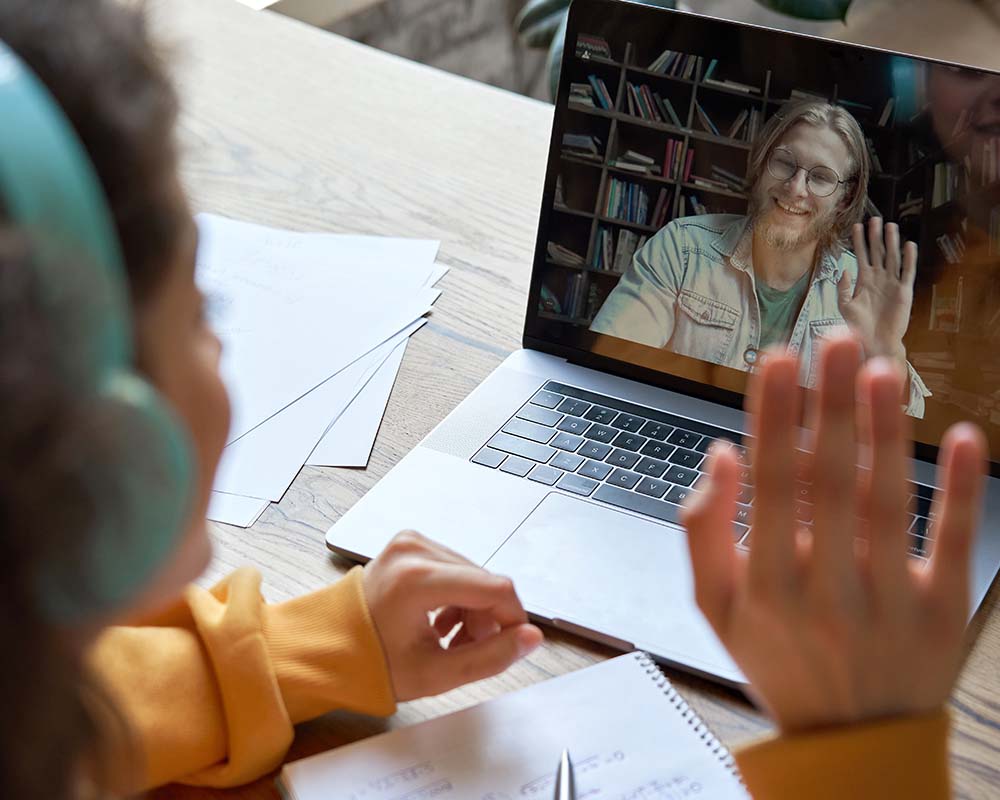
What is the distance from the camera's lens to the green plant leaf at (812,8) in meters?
1.67

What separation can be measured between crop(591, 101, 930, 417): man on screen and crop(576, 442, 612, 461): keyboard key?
0.10 metres

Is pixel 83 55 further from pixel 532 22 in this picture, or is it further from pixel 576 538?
pixel 532 22

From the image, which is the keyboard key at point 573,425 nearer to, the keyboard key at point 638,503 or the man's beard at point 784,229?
the keyboard key at point 638,503

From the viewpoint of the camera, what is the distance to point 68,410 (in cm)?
31

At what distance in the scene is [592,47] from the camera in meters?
0.86

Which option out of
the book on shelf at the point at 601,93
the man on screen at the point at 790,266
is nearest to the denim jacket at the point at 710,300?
the man on screen at the point at 790,266

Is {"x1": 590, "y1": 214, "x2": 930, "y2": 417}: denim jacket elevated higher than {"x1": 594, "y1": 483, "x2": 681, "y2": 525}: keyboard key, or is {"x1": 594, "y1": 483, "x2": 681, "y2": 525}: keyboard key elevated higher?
{"x1": 590, "y1": 214, "x2": 930, "y2": 417}: denim jacket

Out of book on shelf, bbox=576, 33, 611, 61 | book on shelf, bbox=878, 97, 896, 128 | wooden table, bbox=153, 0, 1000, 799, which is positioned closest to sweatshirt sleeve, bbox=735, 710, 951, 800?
wooden table, bbox=153, 0, 1000, 799

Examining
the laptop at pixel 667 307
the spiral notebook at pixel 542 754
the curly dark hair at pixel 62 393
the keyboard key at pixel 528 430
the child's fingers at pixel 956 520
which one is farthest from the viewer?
the keyboard key at pixel 528 430

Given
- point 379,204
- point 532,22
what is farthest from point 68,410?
point 532,22

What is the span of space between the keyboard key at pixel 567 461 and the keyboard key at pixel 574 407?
0.05 m

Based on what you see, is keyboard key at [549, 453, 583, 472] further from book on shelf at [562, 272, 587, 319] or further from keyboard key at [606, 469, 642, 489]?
book on shelf at [562, 272, 587, 319]

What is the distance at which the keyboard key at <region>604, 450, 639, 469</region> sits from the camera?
827mm

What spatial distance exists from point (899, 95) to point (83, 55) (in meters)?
0.58
